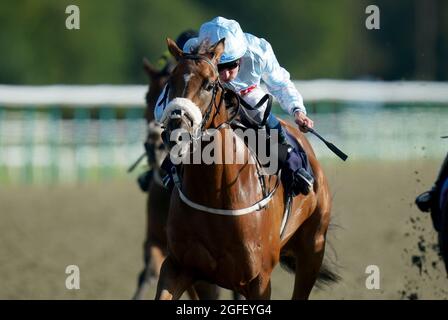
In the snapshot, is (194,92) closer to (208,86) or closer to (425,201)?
(208,86)

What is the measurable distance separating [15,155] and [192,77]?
10.2 metres

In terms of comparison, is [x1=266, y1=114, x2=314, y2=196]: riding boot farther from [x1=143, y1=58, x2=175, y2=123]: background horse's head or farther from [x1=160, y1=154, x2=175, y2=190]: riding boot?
[x1=143, y1=58, x2=175, y2=123]: background horse's head

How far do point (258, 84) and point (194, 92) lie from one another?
0.94 metres

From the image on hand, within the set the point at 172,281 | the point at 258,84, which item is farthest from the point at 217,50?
the point at 172,281

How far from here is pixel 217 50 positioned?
4.75m

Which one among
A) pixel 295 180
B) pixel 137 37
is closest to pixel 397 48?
pixel 137 37

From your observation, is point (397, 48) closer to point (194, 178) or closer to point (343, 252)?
point (343, 252)

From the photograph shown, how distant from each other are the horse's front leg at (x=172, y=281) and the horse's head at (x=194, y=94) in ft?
2.37

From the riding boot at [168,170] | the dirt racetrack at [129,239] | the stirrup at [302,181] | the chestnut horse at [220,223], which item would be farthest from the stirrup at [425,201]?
the riding boot at [168,170]

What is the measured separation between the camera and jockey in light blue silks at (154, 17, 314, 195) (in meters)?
5.03

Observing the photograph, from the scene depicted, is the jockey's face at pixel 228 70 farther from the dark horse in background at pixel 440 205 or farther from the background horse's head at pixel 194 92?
the dark horse in background at pixel 440 205

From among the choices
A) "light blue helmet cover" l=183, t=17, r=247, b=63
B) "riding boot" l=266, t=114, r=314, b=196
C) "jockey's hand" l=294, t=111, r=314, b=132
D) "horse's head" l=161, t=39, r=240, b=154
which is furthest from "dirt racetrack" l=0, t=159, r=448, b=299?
"horse's head" l=161, t=39, r=240, b=154

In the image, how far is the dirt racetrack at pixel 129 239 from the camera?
25.2ft

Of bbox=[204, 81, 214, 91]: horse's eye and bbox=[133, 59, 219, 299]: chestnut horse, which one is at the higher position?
bbox=[204, 81, 214, 91]: horse's eye
